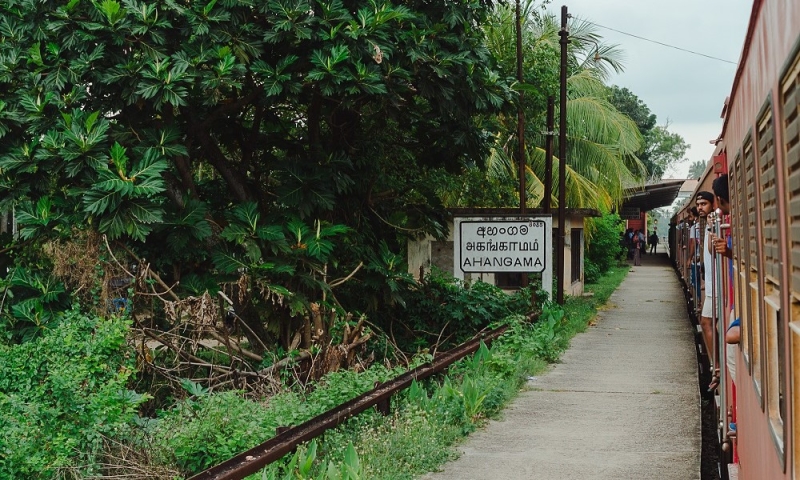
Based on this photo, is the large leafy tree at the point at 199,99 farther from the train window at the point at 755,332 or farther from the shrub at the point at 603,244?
the shrub at the point at 603,244

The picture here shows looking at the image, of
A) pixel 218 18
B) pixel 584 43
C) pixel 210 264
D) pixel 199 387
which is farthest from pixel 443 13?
pixel 584 43

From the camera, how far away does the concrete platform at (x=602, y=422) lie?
6.49 meters

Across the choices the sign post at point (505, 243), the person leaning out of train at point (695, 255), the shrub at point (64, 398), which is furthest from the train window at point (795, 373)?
the sign post at point (505, 243)

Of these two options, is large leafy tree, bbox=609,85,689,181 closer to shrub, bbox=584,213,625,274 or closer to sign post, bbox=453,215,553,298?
shrub, bbox=584,213,625,274

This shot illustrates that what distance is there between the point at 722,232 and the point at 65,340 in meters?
5.33

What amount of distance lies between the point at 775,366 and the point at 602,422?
214 inches

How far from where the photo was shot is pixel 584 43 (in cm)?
2562

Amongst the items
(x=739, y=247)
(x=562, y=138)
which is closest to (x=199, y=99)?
(x=739, y=247)

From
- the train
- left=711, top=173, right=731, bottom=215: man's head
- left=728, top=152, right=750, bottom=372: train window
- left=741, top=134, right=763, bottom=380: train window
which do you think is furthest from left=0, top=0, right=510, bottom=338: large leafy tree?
left=741, top=134, right=763, bottom=380: train window

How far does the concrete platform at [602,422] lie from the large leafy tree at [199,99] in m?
3.39

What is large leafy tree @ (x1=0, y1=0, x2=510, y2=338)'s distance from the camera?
956cm

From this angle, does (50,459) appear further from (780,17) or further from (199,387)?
(780,17)

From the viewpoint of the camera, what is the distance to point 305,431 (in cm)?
643

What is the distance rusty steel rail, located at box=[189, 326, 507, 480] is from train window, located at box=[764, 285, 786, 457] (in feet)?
10.7
